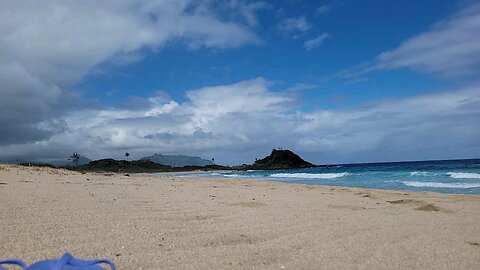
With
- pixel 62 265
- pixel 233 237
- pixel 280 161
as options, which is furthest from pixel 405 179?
pixel 280 161

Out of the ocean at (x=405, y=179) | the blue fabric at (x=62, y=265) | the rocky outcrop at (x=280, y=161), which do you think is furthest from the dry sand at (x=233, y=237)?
the rocky outcrop at (x=280, y=161)

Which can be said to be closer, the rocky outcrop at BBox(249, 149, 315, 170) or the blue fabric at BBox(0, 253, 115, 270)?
the blue fabric at BBox(0, 253, 115, 270)

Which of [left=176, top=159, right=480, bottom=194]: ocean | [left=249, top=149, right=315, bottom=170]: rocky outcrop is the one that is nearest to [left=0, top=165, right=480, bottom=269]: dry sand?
[left=176, top=159, right=480, bottom=194]: ocean

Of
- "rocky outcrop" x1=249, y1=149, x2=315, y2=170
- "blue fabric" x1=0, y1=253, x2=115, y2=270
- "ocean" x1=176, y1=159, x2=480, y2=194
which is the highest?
"rocky outcrop" x1=249, y1=149, x2=315, y2=170

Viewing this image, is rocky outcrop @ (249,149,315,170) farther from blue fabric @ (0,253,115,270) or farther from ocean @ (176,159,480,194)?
blue fabric @ (0,253,115,270)

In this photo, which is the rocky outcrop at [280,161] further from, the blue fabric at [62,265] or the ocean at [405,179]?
the blue fabric at [62,265]

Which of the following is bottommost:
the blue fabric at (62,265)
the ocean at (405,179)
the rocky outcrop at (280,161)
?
the ocean at (405,179)

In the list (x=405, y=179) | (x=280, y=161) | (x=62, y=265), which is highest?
(x=280, y=161)

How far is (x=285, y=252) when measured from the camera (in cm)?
352

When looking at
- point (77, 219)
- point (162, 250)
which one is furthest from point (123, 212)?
point (162, 250)

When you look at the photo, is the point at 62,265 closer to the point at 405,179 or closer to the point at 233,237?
the point at 233,237

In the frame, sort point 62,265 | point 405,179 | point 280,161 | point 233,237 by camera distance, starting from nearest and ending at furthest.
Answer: point 62,265 < point 233,237 < point 405,179 < point 280,161

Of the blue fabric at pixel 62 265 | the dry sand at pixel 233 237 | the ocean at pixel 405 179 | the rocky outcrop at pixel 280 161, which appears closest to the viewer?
the blue fabric at pixel 62 265

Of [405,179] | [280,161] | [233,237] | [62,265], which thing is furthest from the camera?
[280,161]
